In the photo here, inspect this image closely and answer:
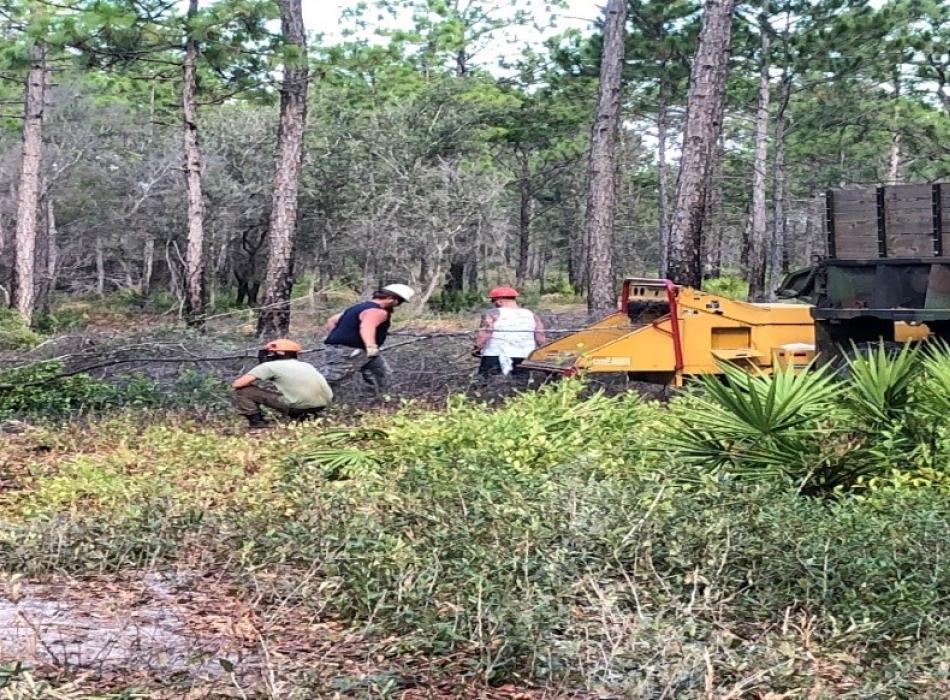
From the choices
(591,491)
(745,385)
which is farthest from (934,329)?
(591,491)

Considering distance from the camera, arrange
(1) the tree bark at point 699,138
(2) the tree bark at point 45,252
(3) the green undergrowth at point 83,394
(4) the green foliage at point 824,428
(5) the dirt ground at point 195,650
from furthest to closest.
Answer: (2) the tree bark at point 45,252, (1) the tree bark at point 699,138, (3) the green undergrowth at point 83,394, (4) the green foliage at point 824,428, (5) the dirt ground at point 195,650

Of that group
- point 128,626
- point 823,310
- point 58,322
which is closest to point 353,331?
point 823,310

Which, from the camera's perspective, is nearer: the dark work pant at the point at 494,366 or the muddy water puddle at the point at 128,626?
the muddy water puddle at the point at 128,626

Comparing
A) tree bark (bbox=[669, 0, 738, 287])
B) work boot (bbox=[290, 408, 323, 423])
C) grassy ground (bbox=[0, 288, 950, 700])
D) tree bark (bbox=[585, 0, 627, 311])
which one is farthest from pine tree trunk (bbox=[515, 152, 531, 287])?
grassy ground (bbox=[0, 288, 950, 700])

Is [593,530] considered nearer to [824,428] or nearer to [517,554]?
[517,554]

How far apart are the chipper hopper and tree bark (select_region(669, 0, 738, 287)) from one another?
2485 mm

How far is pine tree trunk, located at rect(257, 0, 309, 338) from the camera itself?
18.0 m

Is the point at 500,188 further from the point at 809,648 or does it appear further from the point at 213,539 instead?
the point at 809,648

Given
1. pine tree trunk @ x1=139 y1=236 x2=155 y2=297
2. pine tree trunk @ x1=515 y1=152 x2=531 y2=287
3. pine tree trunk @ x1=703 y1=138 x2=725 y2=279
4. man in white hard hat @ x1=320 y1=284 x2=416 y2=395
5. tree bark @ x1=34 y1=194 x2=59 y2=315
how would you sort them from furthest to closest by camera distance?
pine tree trunk @ x1=515 y1=152 x2=531 y2=287 < pine tree trunk @ x1=139 y1=236 x2=155 y2=297 < pine tree trunk @ x1=703 y1=138 x2=725 y2=279 < tree bark @ x1=34 y1=194 x2=59 y2=315 < man in white hard hat @ x1=320 y1=284 x2=416 y2=395

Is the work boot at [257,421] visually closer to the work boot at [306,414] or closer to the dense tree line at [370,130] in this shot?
the work boot at [306,414]

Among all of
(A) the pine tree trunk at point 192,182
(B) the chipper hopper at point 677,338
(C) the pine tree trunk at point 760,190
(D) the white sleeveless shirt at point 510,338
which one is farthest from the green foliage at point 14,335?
(C) the pine tree trunk at point 760,190

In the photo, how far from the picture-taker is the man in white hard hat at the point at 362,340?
11852 mm

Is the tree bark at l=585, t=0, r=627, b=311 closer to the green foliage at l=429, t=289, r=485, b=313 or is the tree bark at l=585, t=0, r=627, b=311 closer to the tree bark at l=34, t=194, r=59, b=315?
the green foliage at l=429, t=289, r=485, b=313

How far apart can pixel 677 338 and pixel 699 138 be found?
13.8ft
